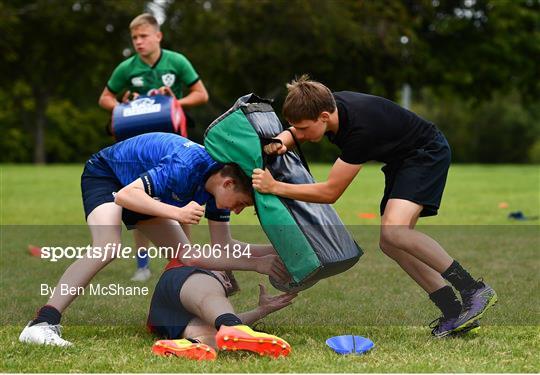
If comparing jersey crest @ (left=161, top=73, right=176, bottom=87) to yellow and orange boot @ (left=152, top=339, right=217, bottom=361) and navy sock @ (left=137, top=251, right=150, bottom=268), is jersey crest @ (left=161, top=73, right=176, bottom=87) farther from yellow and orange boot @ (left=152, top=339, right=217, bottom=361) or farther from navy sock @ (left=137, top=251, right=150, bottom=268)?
yellow and orange boot @ (left=152, top=339, right=217, bottom=361)

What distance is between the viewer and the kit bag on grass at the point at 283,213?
14.5 ft

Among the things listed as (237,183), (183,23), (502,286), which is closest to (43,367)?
(237,183)

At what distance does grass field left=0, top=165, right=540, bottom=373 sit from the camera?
13.4ft

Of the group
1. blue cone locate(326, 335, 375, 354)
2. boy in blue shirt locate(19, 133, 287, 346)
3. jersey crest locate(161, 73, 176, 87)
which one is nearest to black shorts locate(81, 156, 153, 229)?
boy in blue shirt locate(19, 133, 287, 346)

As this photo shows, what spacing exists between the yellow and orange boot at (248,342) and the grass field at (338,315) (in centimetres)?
5

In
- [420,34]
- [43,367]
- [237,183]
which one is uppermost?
[237,183]

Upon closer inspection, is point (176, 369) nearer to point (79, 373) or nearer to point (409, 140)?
point (79, 373)

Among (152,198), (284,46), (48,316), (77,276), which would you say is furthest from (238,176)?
(284,46)

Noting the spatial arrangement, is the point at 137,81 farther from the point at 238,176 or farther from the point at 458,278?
the point at 458,278

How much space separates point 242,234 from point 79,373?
5776mm

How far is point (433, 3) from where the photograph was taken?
3488 cm

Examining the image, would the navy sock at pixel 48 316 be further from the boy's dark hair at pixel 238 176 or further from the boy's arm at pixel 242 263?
the boy's dark hair at pixel 238 176

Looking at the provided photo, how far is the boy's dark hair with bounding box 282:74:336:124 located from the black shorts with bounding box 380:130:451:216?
565 mm

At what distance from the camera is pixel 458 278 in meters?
4.90
